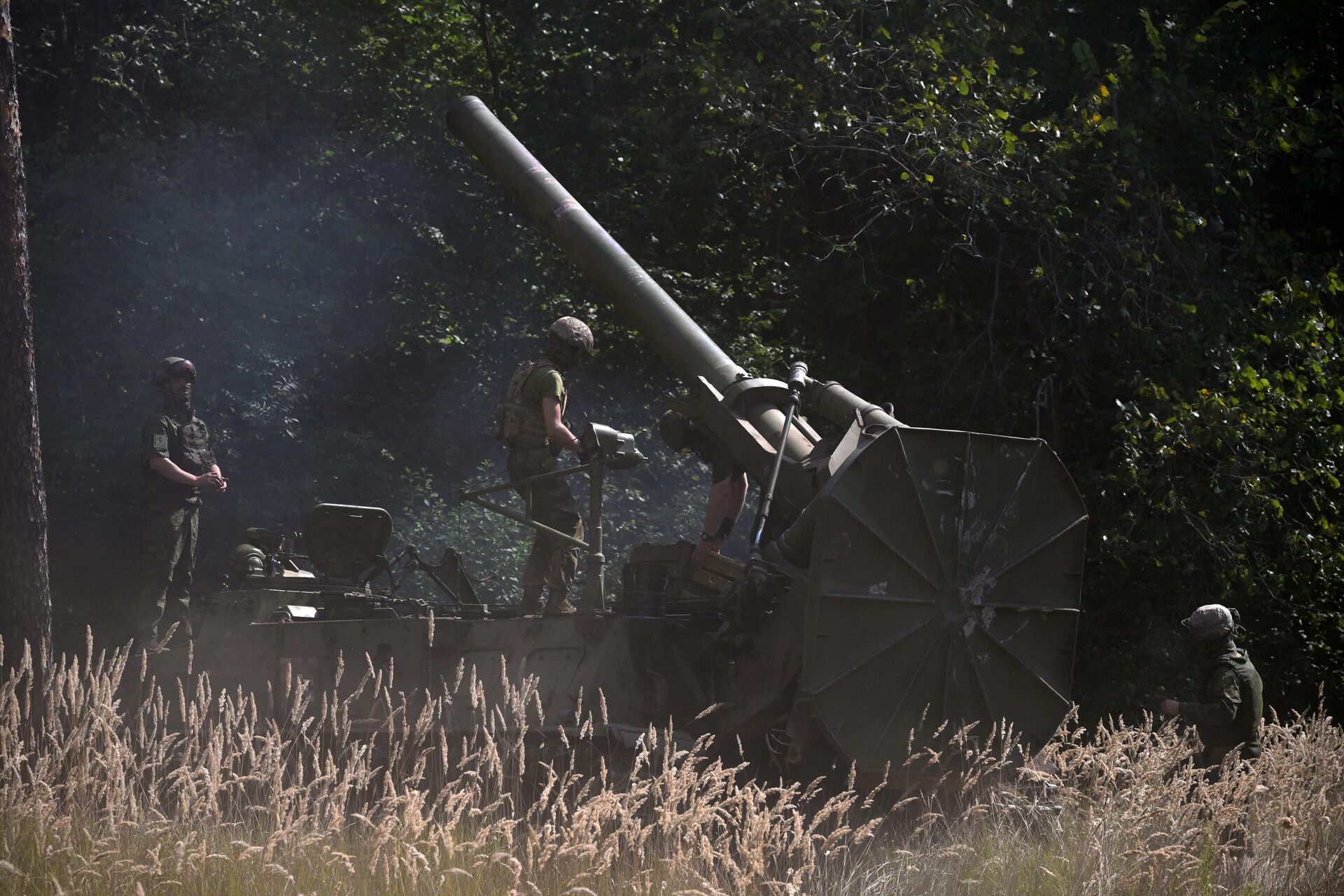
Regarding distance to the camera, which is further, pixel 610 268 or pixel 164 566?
pixel 164 566

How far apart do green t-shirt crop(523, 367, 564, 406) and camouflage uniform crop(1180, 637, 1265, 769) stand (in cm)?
359

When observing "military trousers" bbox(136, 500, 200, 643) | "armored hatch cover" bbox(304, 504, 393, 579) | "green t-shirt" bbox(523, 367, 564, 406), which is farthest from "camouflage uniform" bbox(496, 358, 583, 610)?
"military trousers" bbox(136, 500, 200, 643)

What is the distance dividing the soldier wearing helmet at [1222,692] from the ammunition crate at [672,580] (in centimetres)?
231

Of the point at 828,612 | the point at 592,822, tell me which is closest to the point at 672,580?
the point at 828,612

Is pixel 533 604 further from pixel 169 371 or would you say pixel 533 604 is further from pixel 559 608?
pixel 169 371

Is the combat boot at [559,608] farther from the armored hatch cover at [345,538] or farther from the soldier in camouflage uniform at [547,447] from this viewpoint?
the armored hatch cover at [345,538]

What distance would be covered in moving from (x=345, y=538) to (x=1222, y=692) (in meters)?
5.30

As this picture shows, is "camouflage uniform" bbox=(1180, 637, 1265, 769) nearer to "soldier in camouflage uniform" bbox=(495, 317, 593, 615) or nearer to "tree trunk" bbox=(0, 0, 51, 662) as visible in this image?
"soldier in camouflage uniform" bbox=(495, 317, 593, 615)

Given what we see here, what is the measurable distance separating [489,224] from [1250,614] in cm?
954

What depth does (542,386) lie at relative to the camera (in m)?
8.21

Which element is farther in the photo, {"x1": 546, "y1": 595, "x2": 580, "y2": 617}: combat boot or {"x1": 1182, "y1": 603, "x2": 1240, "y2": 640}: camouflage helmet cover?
{"x1": 1182, "y1": 603, "x2": 1240, "y2": 640}: camouflage helmet cover

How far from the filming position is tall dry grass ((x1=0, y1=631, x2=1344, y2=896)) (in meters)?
4.46

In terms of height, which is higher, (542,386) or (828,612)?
(542,386)

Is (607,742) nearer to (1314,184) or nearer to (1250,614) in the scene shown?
(1250,614)
